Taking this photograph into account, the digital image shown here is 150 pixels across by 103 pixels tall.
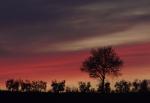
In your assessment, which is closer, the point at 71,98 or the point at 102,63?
the point at 71,98

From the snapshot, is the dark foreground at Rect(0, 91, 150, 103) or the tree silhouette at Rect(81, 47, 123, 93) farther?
the tree silhouette at Rect(81, 47, 123, 93)

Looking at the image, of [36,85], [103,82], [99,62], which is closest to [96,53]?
[99,62]

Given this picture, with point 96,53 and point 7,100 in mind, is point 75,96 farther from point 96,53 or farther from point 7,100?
point 96,53

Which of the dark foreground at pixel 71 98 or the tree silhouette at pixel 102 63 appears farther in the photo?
the tree silhouette at pixel 102 63

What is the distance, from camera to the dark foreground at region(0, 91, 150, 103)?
131 feet

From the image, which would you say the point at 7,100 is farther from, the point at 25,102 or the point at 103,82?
the point at 103,82

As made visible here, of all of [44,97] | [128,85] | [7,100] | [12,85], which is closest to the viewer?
[7,100]

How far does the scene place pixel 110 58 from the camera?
4377 inches

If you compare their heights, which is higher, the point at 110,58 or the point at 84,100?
the point at 110,58

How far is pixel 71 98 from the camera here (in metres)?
42.7

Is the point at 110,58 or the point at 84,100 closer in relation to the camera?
the point at 84,100

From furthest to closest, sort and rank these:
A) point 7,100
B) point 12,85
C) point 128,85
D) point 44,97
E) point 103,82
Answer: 1. point 103,82
2. point 128,85
3. point 12,85
4. point 44,97
5. point 7,100

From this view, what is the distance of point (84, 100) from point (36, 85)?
4364cm

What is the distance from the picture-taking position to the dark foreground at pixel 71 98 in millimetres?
39906
